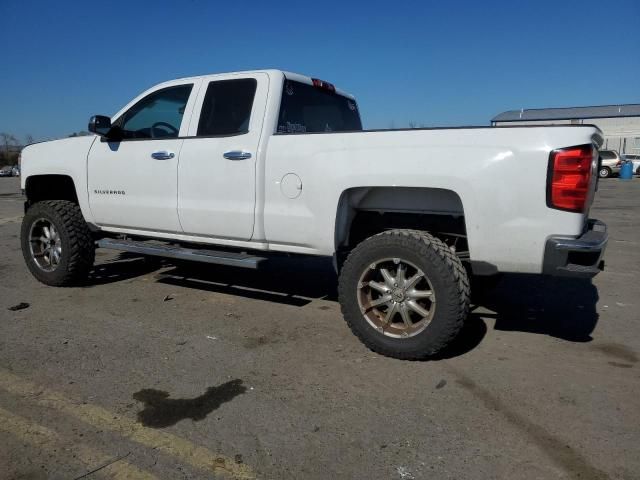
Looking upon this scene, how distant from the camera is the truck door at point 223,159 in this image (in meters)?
4.25

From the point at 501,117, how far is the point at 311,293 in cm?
6169


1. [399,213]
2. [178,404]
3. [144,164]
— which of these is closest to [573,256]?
[399,213]

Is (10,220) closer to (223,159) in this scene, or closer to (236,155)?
(223,159)

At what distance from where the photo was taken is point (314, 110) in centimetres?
493

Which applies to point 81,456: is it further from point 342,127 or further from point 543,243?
point 342,127

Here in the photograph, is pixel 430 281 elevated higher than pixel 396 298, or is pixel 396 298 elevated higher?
pixel 430 281

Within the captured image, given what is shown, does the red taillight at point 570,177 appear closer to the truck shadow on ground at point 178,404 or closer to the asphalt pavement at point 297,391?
the asphalt pavement at point 297,391

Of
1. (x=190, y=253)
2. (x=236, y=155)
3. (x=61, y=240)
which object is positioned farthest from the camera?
(x=61, y=240)

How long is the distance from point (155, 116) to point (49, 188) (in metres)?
1.71

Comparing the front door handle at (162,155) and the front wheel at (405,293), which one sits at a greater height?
the front door handle at (162,155)

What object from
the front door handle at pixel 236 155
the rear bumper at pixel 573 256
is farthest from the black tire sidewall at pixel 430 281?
the front door handle at pixel 236 155

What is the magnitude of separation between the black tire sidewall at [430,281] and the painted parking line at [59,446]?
1.85 m

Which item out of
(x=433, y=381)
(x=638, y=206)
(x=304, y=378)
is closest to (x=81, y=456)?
(x=304, y=378)

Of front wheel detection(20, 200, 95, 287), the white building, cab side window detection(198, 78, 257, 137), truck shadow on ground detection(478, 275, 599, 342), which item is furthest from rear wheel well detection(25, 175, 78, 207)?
the white building
